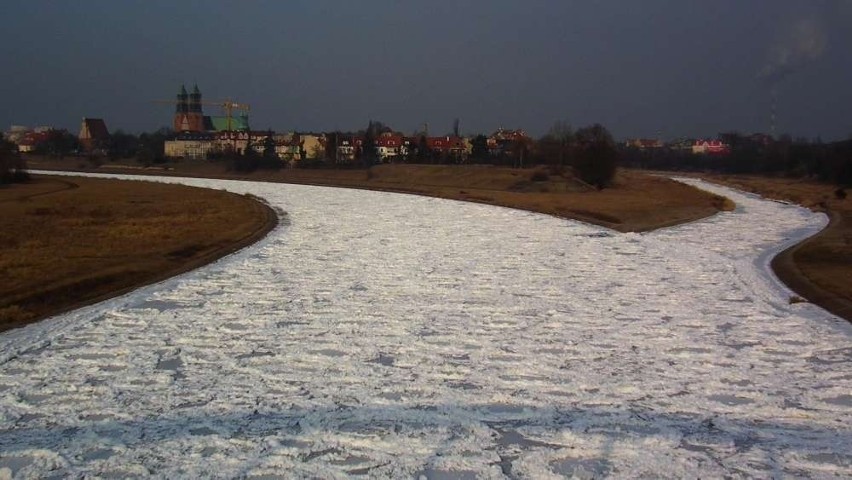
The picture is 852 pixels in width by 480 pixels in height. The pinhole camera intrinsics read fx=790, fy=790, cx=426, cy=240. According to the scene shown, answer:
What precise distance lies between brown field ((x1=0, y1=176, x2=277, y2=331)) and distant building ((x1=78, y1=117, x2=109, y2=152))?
115687mm

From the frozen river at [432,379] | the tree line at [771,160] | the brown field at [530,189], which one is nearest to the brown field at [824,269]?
the frozen river at [432,379]

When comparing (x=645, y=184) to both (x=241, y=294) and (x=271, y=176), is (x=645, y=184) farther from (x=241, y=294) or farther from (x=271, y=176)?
(x=241, y=294)

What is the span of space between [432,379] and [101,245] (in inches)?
441

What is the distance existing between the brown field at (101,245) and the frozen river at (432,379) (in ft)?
2.27

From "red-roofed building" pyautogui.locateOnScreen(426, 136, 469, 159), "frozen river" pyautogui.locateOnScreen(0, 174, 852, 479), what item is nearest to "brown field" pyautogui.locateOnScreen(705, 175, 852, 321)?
"frozen river" pyautogui.locateOnScreen(0, 174, 852, 479)

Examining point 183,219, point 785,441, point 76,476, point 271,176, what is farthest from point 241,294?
point 271,176

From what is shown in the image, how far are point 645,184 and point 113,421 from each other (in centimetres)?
5441

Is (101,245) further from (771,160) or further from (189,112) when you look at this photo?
(189,112)

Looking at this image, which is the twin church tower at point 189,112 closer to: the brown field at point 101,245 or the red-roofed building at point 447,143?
the red-roofed building at point 447,143

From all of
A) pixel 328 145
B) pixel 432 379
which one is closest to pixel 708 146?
pixel 328 145

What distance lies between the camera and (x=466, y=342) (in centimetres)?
734

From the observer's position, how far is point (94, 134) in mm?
151000

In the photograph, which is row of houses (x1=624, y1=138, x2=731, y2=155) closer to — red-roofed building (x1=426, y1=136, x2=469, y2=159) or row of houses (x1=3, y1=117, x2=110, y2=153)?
red-roofed building (x1=426, y1=136, x2=469, y2=159)

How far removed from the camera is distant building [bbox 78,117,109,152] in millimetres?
137250
